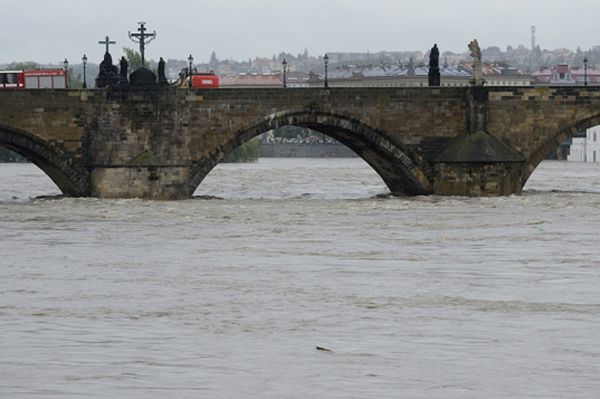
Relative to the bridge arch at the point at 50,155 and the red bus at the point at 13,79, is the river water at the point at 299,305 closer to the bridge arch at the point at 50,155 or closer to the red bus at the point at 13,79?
the bridge arch at the point at 50,155

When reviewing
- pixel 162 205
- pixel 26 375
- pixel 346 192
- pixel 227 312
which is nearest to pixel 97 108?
pixel 162 205

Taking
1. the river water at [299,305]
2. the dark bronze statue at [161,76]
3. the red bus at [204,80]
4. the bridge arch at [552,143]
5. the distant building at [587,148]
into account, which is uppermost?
the dark bronze statue at [161,76]

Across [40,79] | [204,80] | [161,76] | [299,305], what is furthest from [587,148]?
[299,305]

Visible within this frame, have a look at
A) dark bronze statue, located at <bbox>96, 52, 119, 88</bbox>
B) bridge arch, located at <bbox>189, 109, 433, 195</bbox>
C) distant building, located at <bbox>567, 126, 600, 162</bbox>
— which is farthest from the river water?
distant building, located at <bbox>567, 126, 600, 162</bbox>

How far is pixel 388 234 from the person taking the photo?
39.9 meters

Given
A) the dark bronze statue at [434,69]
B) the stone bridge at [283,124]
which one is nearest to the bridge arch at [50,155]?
the stone bridge at [283,124]

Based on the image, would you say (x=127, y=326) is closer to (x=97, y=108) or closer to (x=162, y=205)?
(x=162, y=205)

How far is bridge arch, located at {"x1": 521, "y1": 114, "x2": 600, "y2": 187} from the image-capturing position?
56.3m

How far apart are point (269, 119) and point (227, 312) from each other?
29.1 m

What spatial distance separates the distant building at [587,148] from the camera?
A: 5541 inches

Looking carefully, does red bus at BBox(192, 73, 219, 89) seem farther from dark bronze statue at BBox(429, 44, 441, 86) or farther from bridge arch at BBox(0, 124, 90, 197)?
bridge arch at BBox(0, 124, 90, 197)

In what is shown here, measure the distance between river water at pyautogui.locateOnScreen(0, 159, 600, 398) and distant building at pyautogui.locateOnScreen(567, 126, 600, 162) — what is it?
95029mm

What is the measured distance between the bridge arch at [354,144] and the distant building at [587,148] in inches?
3298

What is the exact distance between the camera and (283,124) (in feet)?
180
